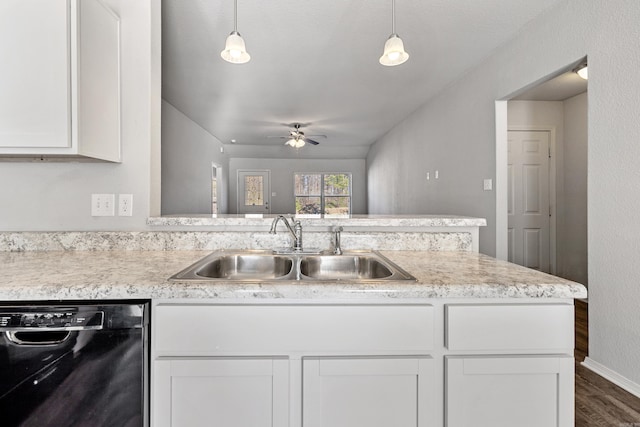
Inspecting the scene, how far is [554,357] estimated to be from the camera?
936mm

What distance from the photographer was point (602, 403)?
1773 millimetres

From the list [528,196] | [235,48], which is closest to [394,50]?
[235,48]

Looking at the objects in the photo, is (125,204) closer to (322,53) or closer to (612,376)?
(322,53)

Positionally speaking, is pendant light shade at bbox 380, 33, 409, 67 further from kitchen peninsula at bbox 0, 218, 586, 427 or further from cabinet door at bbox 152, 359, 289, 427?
cabinet door at bbox 152, 359, 289, 427

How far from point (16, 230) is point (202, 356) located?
54.3 inches

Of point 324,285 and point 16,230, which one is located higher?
point 16,230

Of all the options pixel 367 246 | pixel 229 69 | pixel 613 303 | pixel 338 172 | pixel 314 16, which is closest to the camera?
pixel 367 246

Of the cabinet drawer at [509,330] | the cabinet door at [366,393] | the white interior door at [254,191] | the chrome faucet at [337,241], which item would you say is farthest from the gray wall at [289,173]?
the cabinet drawer at [509,330]

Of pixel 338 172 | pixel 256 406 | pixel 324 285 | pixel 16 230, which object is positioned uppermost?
pixel 338 172

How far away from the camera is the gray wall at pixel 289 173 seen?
941 centimetres

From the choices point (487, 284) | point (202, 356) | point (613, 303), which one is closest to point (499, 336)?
point (487, 284)

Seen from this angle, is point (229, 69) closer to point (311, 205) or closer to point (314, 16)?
point (314, 16)

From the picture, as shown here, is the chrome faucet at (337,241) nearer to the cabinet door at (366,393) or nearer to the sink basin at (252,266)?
the sink basin at (252,266)

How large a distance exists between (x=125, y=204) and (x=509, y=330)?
5.62ft
